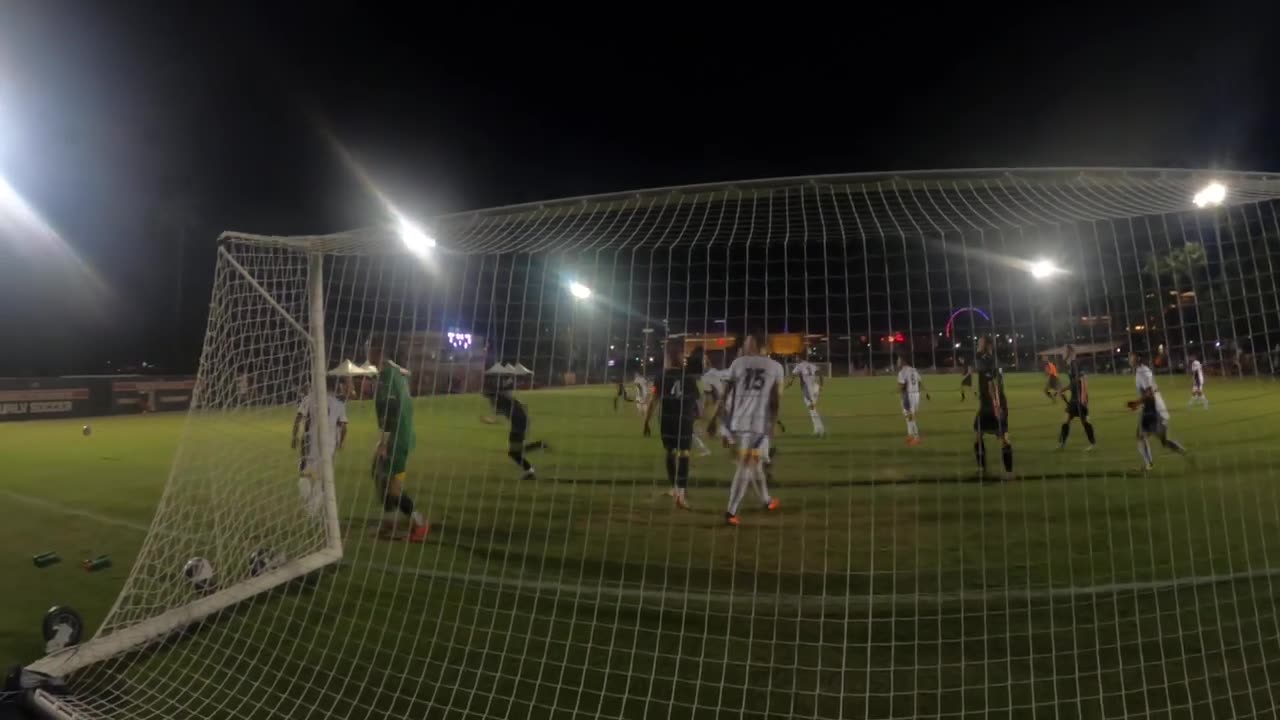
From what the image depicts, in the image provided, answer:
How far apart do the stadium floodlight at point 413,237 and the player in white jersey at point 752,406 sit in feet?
8.11

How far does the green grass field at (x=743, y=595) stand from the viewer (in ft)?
10.6

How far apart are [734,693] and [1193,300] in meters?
3.61

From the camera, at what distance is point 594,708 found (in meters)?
3.11

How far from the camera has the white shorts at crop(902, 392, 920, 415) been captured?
176 inches

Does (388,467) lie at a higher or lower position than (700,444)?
lower

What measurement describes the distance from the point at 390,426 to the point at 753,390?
3.13m

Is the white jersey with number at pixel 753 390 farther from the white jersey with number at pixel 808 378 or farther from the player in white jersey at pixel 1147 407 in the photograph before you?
the player in white jersey at pixel 1147 407

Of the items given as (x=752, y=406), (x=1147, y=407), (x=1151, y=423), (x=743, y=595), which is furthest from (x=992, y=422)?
(x=743, y=595)

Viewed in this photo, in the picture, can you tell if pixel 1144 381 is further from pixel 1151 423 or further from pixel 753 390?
pixel 753 390

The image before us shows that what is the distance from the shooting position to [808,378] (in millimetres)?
4230

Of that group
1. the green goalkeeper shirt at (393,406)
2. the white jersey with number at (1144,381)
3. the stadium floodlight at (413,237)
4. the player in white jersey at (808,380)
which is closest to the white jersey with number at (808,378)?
the player in white jersey at (808,380)

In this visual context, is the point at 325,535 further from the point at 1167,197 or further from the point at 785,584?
the point at 1167,197

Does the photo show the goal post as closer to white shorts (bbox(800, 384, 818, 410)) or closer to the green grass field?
the green grass field

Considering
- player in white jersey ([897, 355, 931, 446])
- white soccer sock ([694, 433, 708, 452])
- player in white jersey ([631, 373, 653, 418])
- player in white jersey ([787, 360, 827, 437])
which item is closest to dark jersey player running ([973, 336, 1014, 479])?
player in white jersey ([897, 355, 931, 446])
